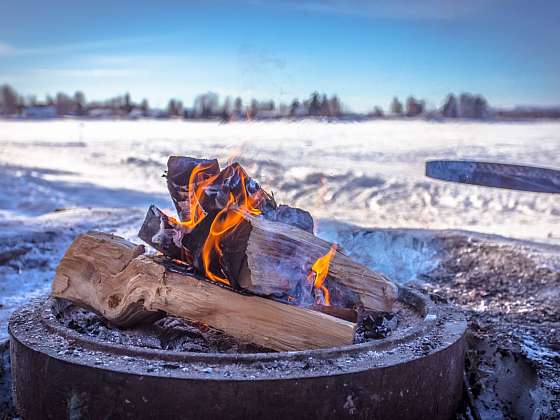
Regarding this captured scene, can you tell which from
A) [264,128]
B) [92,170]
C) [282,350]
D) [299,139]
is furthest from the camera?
[299,139]

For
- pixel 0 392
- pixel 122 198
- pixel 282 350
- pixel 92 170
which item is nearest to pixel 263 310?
pixel 282 350

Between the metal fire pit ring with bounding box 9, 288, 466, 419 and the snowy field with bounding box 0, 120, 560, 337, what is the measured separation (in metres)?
1.39

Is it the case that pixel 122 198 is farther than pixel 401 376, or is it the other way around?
pixel 122 198

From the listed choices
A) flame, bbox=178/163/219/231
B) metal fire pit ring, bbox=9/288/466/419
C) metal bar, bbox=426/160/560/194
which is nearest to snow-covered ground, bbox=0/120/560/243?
flame, bbox=178/163/219/231

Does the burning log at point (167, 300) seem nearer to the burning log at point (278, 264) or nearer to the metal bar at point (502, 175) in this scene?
the burning log at point (278, 264)

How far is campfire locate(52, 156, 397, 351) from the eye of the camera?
8.93 feet

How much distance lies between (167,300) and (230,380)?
0.78m

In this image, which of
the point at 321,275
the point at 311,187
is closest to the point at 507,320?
the point at 321,275

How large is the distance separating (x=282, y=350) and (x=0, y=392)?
1.64 meters

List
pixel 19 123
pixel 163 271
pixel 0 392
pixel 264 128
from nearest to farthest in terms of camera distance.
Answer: pixel 163 271, pixel 0 392, pixel 264 128, pixel 19 123

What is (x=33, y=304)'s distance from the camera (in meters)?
3.20

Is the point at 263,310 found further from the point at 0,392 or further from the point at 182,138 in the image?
the point at 182,138

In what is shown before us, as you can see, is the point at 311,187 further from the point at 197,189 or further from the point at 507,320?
the point at 197,189

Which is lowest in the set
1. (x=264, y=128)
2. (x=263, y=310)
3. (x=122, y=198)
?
(x=122, y=198)
